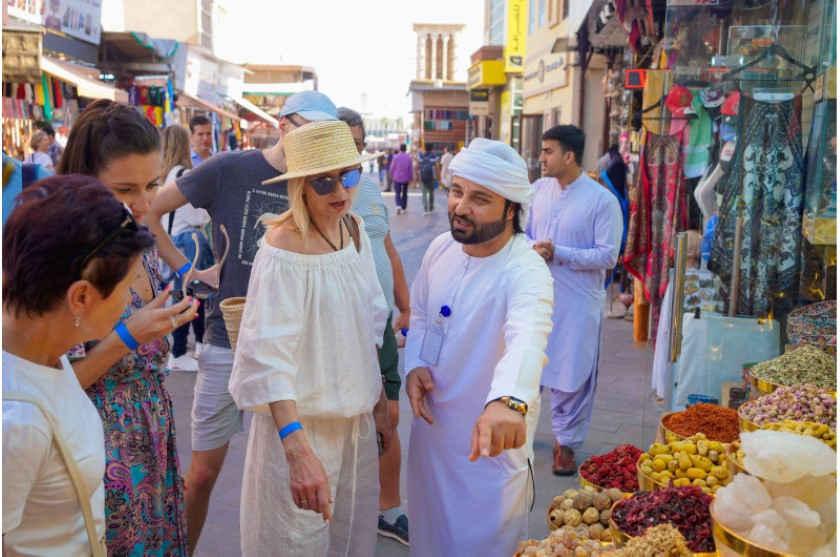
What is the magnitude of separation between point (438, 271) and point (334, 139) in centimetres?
70

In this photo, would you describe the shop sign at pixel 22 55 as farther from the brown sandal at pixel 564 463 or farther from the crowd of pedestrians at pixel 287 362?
the brown sandal at pixel 564 463

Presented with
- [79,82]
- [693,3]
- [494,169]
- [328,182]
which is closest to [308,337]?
[328,182]

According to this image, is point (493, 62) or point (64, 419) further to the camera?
point (493, 62)

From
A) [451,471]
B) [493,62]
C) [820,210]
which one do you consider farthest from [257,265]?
[493,62]

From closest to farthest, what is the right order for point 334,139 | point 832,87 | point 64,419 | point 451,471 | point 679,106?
point 64,419
point 334,139
point 451,471
point 832,87
point 679,106

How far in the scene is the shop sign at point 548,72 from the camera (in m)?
18.8

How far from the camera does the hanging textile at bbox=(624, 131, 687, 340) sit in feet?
18.4

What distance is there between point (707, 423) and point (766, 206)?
1381mm

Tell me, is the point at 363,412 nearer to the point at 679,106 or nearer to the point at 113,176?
the point at 113,176

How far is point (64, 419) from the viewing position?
5.66 ft

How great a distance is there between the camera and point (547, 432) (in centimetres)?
586

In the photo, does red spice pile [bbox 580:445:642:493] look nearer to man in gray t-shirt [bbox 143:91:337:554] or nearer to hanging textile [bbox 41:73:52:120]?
man in gray t-shirt [bbox 143:91:337:554]

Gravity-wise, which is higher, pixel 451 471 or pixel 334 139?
pixel 334 139

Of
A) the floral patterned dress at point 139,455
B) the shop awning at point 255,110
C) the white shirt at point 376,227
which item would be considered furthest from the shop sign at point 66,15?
the floral patterned dress at point 139,455
